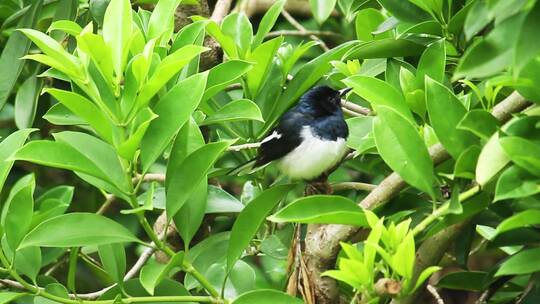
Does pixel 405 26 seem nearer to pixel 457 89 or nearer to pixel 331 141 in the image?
pixel 457 89

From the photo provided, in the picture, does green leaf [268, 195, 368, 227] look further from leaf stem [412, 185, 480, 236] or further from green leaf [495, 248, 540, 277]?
green leaf [495, 248, 540, 277]

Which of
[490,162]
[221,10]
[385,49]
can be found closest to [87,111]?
[385,49]

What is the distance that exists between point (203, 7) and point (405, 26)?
3.60ft

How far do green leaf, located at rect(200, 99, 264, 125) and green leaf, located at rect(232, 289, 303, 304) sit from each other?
0.44 m

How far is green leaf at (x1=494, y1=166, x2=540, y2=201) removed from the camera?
5.72ft

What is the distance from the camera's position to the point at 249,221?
2264 mm

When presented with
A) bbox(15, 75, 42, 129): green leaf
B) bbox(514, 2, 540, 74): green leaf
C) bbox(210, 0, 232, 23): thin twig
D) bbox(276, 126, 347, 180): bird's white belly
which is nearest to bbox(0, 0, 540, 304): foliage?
bbox(514, 2, 540, 74): green leaf

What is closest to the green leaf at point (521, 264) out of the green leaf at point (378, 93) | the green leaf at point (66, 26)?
the green leaf at point (378, 93)

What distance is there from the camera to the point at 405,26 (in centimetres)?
244

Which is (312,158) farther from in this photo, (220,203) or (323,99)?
(220,203)

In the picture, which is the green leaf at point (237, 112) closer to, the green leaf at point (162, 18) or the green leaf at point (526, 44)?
the green leaf at point (162, 18)

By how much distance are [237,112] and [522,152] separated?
33.9 inches

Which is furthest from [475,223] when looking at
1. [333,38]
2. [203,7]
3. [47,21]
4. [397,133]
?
[333,38]

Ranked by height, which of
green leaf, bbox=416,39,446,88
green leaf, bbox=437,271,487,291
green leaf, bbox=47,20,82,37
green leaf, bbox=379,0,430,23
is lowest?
green leaf, bbox=437,271,487,291
